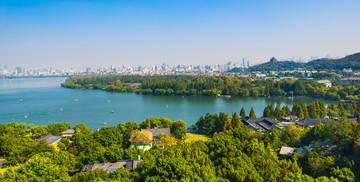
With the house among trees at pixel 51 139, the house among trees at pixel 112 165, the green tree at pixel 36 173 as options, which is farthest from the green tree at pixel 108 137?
the green tree at pixel 36 173

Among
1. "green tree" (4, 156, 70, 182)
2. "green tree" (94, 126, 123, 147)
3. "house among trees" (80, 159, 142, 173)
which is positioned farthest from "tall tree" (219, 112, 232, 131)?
"green tree" (4, 156, 70, 182)

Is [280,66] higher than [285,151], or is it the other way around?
[280,66]

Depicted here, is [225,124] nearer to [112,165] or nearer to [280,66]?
[112,165]

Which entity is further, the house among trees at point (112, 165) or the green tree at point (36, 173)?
the house among trees at point (112, 165)

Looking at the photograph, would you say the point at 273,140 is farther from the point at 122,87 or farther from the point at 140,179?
the point at 122,87

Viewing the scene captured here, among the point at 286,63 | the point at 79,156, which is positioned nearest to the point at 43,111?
the point at 79,156

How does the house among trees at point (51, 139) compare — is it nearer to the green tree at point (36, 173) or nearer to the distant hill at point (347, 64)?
the green tree at point (36, 173)

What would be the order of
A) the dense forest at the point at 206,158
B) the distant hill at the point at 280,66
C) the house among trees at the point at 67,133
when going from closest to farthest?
1. the dense forest at the point at 206,158
2. the house among trees at the point at 67,133
3. the distant hill at the point at 280,66

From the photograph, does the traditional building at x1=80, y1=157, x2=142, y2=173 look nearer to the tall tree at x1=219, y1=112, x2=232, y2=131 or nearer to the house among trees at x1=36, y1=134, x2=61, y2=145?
the house among trees at x1=36, y1=134, x2=61, y2=145

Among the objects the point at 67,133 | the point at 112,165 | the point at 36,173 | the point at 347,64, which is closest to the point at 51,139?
the point at 67,133
